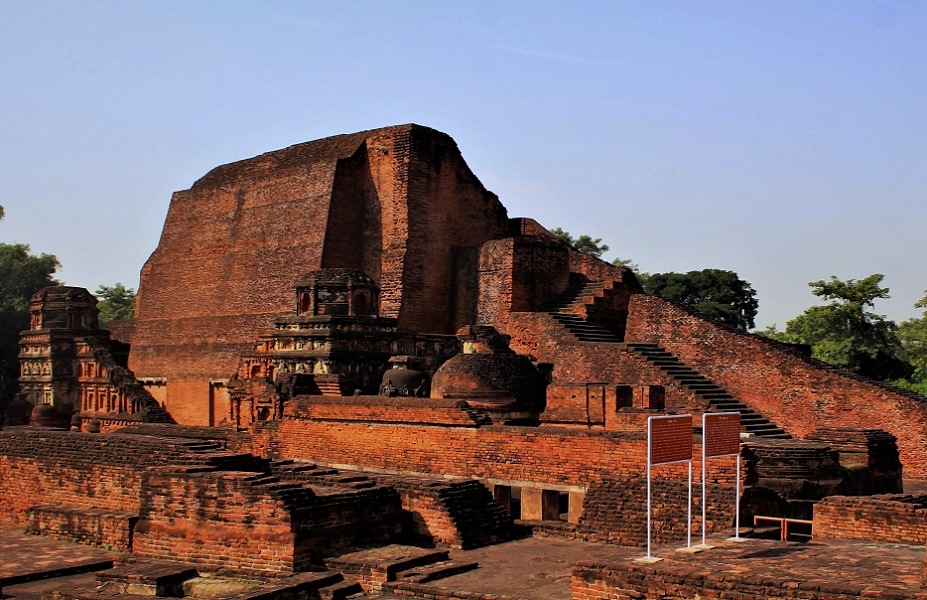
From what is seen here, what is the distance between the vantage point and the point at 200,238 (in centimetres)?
2592

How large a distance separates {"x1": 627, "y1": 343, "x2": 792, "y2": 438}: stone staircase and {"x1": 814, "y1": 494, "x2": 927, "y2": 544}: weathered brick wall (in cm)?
513

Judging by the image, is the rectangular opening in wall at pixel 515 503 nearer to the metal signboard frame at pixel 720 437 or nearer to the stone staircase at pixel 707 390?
the stone staircase at pixel 707 390

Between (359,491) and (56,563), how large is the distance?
3089 millimetres

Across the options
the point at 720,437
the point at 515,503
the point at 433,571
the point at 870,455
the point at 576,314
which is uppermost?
the point at 576,314

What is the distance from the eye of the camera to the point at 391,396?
15773mm

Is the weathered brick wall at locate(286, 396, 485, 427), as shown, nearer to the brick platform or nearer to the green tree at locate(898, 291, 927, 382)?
the brick platform

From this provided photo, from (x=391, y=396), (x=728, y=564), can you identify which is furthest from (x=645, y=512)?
(x=391, y=396)

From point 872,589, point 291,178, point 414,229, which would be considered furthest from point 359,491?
point 291,178

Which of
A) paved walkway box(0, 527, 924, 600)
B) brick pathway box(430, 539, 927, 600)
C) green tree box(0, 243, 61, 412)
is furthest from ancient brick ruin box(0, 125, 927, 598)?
green tree box(0, 243, 61, 412)

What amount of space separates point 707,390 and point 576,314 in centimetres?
358

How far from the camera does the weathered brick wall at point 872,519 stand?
359 inches

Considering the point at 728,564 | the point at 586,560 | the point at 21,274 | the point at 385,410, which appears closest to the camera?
the point at 728,564

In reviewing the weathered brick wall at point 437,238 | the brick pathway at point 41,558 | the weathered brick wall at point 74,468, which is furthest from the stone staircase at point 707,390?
the brick pathway at point 41,558

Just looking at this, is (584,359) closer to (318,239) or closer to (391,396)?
(391,396)
